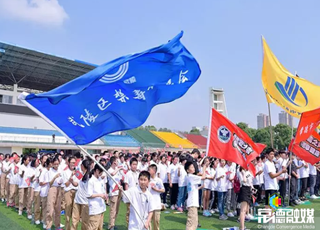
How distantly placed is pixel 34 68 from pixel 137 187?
3260cm

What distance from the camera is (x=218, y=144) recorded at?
660cm

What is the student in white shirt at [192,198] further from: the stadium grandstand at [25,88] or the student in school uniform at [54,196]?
the stadium grandstand at [25,88]

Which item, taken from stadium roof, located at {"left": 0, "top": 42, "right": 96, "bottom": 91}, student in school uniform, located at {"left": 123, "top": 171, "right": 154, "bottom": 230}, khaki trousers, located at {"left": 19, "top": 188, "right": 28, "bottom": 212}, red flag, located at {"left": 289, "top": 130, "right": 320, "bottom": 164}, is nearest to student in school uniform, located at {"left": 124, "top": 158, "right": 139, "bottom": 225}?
student in school uniform, located at {"left": 123, "top": 171, "right": 154, "bottom": 230}

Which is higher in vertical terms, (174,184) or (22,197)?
→ (174,184)

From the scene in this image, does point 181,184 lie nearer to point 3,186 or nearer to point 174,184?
point 174,184

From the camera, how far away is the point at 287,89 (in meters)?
10.3

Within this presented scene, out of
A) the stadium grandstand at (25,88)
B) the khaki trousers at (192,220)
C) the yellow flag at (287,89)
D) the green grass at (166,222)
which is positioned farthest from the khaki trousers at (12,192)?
the stadium grandstand at (25,88)

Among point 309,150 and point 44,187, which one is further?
point 309,150

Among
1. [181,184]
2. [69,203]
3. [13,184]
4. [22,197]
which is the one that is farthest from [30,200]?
[181,184]

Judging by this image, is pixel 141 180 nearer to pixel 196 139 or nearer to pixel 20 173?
pixel 20 173

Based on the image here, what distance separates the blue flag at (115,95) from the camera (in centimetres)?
428

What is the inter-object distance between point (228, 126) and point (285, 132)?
48.7 metres

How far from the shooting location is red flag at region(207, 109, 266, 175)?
21.2ft

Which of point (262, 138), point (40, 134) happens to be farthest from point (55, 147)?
point (262, 138)
